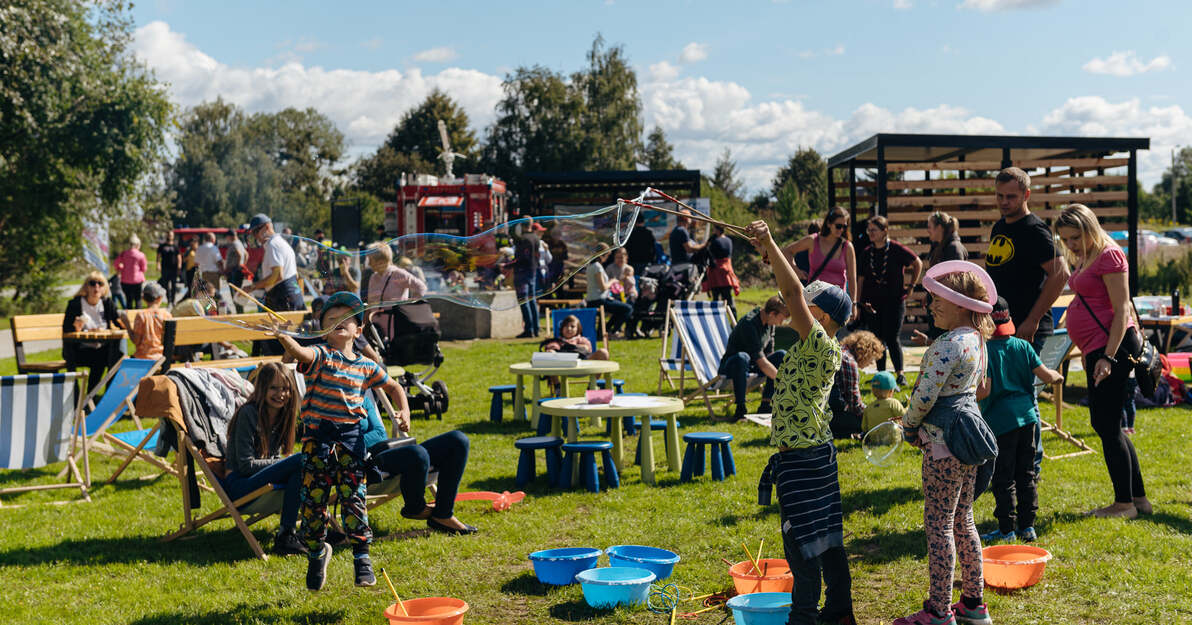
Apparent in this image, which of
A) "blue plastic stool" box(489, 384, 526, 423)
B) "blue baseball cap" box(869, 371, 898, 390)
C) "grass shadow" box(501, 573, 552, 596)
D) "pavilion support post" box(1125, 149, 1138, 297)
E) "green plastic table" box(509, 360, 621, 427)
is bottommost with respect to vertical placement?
"grass shadow" box(501, 573, 552, 596)

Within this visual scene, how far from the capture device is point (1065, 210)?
5.45m

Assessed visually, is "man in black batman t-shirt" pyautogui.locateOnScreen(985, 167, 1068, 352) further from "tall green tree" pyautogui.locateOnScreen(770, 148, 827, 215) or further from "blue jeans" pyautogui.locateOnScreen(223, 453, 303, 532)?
"tall green tree" pyautogui.locateOnScreen(770, 148, 827, 215)

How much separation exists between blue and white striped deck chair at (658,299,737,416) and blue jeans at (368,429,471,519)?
158 inches

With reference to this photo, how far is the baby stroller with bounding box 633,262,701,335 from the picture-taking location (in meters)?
16.2

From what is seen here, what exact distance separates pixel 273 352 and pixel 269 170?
253 feet

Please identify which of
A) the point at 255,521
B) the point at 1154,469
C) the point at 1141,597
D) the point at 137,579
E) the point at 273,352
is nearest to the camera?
the point at 1141,597

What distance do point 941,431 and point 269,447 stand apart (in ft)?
12.4

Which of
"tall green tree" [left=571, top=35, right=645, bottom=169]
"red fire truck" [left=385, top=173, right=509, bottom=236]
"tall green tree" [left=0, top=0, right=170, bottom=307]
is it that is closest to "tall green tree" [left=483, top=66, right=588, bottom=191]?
"tall green tree" [left=571, top=35, right=645, bottom=169]

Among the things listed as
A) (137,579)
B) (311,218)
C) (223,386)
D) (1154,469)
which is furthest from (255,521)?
(311,218)

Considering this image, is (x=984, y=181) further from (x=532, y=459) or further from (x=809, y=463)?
(x=809, y=463)

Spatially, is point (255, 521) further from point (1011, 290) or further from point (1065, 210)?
point (1065, 210)

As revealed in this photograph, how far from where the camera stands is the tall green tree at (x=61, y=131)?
70.7 ft

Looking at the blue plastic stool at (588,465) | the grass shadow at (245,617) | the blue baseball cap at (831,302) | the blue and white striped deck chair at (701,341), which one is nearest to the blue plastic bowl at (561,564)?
the grass shadow at (245,617)

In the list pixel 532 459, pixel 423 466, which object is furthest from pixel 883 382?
pixel 423 466
